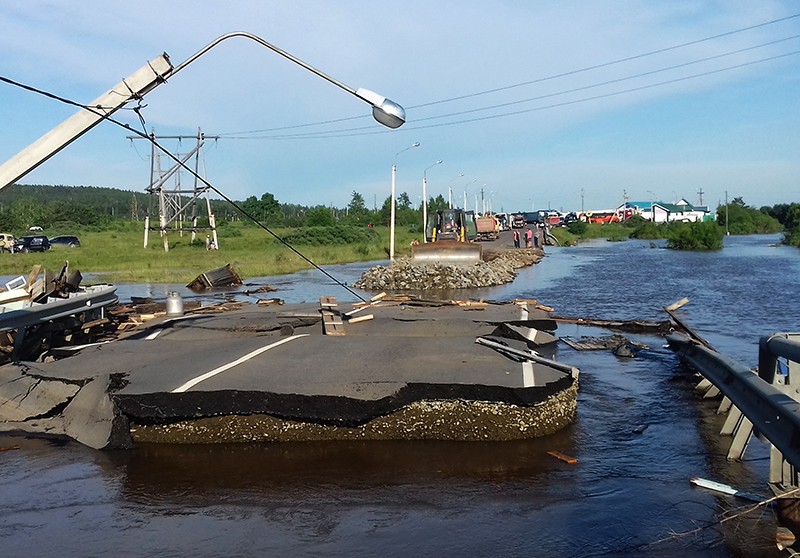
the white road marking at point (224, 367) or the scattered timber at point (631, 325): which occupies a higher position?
the white road marking at point (224, 367)

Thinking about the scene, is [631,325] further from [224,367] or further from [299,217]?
[299,217]

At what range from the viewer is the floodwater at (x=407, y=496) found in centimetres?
581

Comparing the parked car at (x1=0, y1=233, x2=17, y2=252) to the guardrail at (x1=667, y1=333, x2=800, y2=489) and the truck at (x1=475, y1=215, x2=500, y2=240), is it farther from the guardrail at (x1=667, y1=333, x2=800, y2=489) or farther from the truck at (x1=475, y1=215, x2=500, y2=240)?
the guardrail at (x1=667, y1=333, x2=800, y2=489)

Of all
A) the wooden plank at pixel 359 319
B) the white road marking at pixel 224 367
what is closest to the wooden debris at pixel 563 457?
the white road marking at pixel 224 367

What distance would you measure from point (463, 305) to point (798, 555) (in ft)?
39.5

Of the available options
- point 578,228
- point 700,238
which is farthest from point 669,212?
point 700,238

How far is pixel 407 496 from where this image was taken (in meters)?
6.82

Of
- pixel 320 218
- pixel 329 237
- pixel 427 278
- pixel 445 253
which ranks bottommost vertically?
pixel 427 278

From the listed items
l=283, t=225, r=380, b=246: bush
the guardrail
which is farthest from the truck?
the guardrail

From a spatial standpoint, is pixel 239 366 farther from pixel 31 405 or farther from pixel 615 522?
pixel 615 522

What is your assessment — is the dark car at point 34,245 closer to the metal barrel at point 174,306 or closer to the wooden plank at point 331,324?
the metal barrel at point 174,306

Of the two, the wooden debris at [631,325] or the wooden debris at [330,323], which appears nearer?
the wooden debris at [330,323]

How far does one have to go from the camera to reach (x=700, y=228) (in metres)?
67.8

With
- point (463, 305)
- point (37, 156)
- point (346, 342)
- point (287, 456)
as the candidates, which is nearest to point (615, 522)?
point (287, 456)
